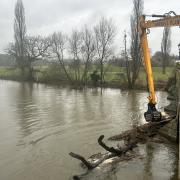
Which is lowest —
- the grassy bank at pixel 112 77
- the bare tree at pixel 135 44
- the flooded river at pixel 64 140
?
the flooded river at pixel 64 140

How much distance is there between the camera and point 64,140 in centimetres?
1496

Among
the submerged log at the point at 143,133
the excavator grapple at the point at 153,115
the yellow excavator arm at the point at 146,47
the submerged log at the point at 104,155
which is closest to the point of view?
the submerged log at the point at 104,155

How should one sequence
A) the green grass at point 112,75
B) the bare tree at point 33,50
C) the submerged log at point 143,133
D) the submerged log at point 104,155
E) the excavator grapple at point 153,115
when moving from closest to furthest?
the submerged log at point 104,155 → the submerged log at point 143,133 → the excavator grapple at point 153,115 → the green grass at point 112,75 → the bare tree at point 33,50

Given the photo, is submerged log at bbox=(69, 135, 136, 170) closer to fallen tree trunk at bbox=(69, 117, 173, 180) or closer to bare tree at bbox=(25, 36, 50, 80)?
fallen tree trunk at bbox=(69, 117, 173, 180)

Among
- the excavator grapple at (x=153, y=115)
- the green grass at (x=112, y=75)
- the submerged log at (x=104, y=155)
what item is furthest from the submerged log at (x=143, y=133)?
the green grass at (x=112, y=75)

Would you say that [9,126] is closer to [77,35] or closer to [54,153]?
[54,153]

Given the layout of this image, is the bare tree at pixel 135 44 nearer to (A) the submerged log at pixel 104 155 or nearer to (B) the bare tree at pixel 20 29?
(B) the bare tree at pixel 20 29

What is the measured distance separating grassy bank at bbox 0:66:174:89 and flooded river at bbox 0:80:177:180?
1375 cm

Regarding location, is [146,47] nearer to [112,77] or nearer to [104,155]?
[104,155]

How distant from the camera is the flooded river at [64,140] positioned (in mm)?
10852

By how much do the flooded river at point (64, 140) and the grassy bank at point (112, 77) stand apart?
1375 centimetres

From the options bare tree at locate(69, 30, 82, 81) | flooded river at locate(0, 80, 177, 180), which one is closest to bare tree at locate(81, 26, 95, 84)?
bare tree at locate(69, 30, 82, 81)

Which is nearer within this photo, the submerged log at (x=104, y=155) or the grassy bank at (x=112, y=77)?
the submerged log at (x=104, y=155)

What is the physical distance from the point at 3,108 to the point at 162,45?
101 feet
